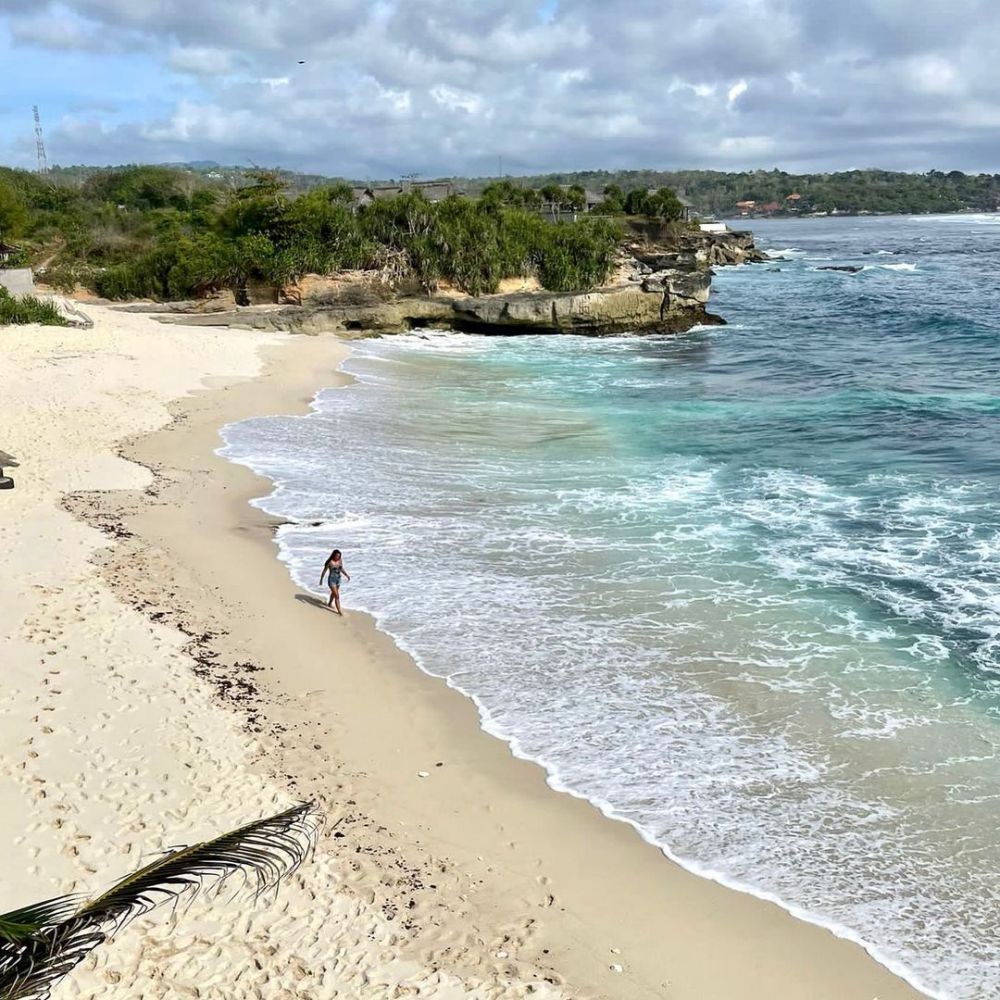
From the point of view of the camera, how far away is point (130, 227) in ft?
203

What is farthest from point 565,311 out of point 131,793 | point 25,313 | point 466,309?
point 131,793

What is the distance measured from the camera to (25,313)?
32.4 m

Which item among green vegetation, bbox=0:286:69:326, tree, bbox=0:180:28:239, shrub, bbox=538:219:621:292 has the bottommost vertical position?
green vegetation, bbox=0:286:69:326

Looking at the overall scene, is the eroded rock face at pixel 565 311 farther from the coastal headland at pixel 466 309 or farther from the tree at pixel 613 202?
the tree at pixel 613 202

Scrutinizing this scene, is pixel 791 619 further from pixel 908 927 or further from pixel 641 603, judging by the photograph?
pixel 908 927

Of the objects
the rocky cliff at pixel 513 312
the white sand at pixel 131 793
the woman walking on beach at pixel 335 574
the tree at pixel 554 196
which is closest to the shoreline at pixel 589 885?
the white sand at pixel 131 793

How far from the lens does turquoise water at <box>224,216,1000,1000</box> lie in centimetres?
740

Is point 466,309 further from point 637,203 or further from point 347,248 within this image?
point 637,203

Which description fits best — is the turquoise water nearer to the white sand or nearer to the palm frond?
the white sand

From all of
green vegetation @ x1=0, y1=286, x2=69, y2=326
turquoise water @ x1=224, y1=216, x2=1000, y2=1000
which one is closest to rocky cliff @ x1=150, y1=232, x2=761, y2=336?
green vegetation @ x1=0, y1=286, x2=69, y2=326

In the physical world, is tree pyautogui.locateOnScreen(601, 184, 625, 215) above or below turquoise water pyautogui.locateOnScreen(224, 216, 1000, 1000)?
above

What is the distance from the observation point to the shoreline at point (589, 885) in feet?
19.7

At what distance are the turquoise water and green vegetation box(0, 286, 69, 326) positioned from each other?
12710 mm

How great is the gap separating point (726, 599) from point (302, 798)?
6.41m
